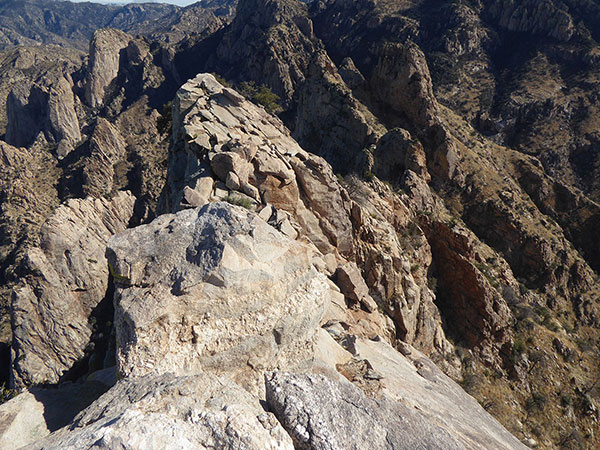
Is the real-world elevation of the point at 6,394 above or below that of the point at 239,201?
below

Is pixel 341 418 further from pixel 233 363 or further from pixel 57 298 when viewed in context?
pixel 57 298

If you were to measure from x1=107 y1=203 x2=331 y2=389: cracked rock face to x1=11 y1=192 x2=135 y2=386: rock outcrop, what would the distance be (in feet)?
94.7

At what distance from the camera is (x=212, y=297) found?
8.48 meters

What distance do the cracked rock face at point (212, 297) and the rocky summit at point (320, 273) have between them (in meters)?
0.05

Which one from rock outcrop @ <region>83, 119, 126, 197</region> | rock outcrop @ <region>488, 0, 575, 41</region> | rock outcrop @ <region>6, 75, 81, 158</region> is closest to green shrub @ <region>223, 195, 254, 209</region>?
rock outcrop @ <region>83, 119, 126, 197</region>

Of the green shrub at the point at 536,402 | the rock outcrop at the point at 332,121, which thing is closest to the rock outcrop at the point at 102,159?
the rock outcrop at the point at 332,121

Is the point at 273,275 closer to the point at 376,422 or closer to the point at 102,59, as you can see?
the point at 376,422

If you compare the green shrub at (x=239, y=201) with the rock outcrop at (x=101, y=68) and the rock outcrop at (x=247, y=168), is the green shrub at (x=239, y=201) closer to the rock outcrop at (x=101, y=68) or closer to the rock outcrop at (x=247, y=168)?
the rock outcrop at (x=247, y=168)

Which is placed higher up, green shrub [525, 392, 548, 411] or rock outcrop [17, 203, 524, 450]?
rock outcrop [17, 203, 524, 450]

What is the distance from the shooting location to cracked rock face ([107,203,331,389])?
308 inches

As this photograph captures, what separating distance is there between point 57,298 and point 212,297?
39.5 meters

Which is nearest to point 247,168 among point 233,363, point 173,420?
point 233,363

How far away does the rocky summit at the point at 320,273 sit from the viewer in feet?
25.0

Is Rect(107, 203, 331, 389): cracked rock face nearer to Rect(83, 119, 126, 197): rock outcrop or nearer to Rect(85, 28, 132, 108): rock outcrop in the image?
Rect(83, 119, 126, 197): rock outcrop
